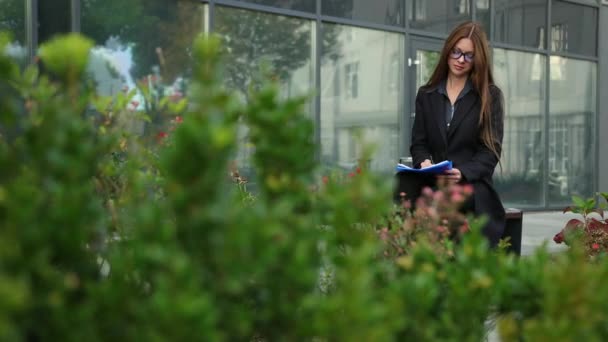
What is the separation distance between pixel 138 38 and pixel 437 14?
5.02 metres

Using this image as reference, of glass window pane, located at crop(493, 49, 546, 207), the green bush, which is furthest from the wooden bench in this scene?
glass window pane, located at crop(493, 49, 546, 207)

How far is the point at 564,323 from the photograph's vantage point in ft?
4.31

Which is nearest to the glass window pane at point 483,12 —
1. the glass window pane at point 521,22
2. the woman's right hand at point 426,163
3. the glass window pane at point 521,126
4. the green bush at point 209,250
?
the glass window pane at point 521,22

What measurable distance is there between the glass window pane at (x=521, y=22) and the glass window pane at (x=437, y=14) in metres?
0.75

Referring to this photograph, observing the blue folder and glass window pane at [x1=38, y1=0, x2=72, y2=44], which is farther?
glass window pane at [x1=38, y1=0, x2=72, y2=44]

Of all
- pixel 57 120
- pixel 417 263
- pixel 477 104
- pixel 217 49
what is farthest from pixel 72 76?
pixel 477 104

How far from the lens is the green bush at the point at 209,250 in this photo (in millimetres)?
1156

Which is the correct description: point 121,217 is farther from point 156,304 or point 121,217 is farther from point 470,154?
point 470,154

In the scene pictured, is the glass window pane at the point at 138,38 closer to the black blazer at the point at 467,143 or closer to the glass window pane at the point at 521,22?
the black blazer at the point at 467,143

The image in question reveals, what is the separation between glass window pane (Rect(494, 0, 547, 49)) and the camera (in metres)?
11.4

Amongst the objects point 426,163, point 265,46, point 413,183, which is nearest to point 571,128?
point 265,46

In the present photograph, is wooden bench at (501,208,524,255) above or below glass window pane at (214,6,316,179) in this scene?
below

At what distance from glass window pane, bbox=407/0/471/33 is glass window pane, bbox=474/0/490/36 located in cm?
22

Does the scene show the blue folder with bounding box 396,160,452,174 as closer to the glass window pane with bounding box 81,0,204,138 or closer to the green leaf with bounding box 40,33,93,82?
the green leaf with bounding box 40,33,93,82
